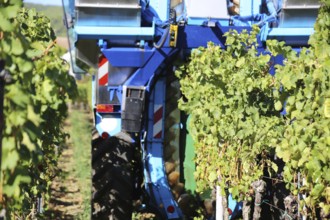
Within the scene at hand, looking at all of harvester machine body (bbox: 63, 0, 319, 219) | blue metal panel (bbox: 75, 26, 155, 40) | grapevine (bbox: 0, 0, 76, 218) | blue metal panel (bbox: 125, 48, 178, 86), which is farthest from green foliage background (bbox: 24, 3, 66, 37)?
grapevine (bbox: 0, 0, 76, 218)

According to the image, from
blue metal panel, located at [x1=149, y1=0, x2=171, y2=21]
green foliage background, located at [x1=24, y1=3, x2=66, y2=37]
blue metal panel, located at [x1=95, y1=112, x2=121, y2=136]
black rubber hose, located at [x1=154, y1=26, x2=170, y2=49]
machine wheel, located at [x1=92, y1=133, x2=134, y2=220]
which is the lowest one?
machine wheel, located at [x1=92, y1=133, x2=134, y2=220]

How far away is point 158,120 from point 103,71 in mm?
574

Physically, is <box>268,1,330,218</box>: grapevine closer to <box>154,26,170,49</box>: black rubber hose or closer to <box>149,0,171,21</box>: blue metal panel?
<box>154,26,170,49</box>: black rubber hose

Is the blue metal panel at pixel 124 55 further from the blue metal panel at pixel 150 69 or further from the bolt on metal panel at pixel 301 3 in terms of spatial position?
the bolt on metal panel at pixel 301 3

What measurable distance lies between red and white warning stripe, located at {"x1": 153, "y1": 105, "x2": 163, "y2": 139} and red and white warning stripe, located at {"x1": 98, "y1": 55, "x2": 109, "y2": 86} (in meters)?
0.45

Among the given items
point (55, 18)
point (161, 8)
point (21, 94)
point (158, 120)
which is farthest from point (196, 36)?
point (55, 18)

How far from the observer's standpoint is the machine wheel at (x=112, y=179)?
18.3 feet

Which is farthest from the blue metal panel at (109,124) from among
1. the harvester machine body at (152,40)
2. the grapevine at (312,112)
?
the grapevine at (312,112)

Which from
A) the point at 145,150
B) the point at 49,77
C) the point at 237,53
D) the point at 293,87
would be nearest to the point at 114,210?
the point at 145,150

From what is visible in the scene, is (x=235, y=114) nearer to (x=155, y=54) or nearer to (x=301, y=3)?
(x=155, y=54)

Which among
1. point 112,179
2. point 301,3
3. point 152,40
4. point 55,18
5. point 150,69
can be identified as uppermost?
point 55,18

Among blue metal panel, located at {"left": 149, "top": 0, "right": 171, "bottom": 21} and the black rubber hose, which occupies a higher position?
blue metal panel, located at {"left": 149, "top": 0, "right": 171, "bottom": 21}

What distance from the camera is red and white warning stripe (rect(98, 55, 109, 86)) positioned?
17.7 feet

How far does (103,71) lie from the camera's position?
17.8 ft
